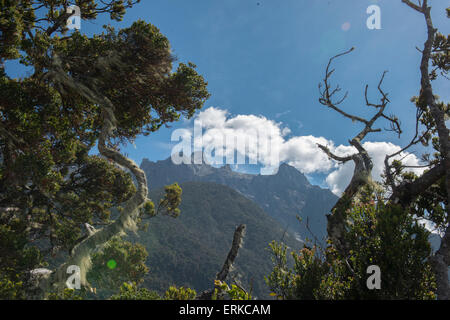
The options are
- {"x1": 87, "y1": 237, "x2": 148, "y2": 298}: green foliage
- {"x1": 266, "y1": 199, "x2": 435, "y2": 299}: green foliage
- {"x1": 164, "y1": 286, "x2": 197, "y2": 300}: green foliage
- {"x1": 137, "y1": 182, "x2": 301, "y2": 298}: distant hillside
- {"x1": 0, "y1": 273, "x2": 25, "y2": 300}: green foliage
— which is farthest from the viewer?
{"x1": 137, "y1": 182, "x2": 301, "y2": 298}: distant hillside

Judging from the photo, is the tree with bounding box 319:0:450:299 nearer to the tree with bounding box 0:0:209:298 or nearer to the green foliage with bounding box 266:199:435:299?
the green foliage with bounding box 266:199:435:299

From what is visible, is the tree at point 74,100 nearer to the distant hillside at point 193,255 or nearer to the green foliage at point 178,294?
the green foliage at point 178,294

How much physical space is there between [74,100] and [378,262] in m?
9.95

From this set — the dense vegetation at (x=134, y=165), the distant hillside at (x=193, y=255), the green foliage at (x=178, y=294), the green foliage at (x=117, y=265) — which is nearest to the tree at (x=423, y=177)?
the dense vegetation at (x=134, y=165)

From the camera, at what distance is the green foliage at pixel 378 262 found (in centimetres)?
394

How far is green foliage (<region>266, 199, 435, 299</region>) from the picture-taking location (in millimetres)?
3943

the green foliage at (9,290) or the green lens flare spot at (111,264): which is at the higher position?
the green foliage at (9,290)

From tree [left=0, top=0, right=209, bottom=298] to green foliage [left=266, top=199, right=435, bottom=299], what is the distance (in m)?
4.72

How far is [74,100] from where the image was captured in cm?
770

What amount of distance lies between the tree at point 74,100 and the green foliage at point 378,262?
4.72m

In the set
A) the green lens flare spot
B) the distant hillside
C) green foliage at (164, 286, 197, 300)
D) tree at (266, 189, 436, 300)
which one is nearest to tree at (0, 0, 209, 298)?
green foliage at (164, 286, 197, 300)

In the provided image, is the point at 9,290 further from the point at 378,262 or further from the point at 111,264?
the point at 111,264

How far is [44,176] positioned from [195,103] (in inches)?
250
